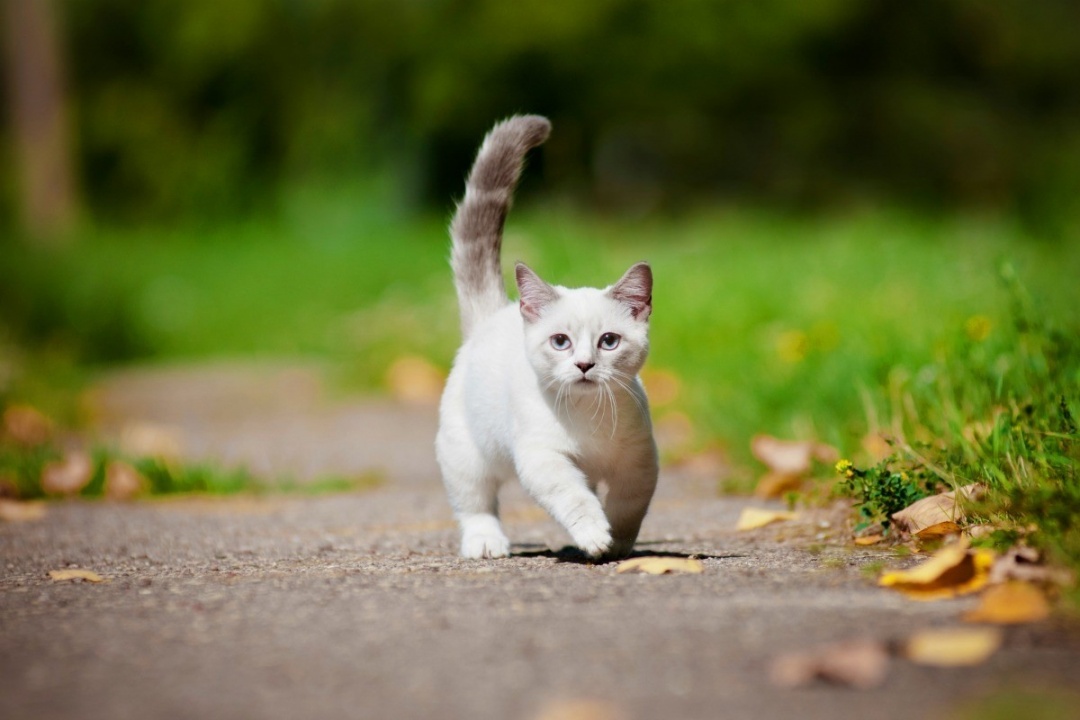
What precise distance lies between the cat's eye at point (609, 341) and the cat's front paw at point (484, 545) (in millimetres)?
539

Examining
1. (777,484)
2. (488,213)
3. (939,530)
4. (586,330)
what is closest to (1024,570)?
(939,530)

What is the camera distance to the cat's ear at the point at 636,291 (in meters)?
2.99

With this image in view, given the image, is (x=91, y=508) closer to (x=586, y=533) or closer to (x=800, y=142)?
(x=586, y=533)

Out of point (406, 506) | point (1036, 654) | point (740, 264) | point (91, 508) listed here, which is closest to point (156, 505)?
point (91, 508)

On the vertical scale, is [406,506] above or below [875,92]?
below

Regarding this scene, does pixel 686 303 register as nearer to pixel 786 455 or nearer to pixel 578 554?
pixel 786 455

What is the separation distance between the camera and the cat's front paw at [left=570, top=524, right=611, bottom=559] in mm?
2637

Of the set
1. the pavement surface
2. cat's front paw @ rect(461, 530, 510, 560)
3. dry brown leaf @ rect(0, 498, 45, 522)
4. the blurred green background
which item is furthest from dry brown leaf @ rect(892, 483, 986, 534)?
the blurred green background

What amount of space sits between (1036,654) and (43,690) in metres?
1.53

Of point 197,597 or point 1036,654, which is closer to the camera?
point 1036,654

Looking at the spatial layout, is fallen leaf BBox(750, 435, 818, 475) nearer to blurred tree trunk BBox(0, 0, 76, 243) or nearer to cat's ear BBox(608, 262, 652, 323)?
cat's ear BBox(608, 262, 652, 323)

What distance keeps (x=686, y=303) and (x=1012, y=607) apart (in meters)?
4.68

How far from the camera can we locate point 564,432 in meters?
2.82

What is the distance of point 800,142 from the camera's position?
18328 mm
